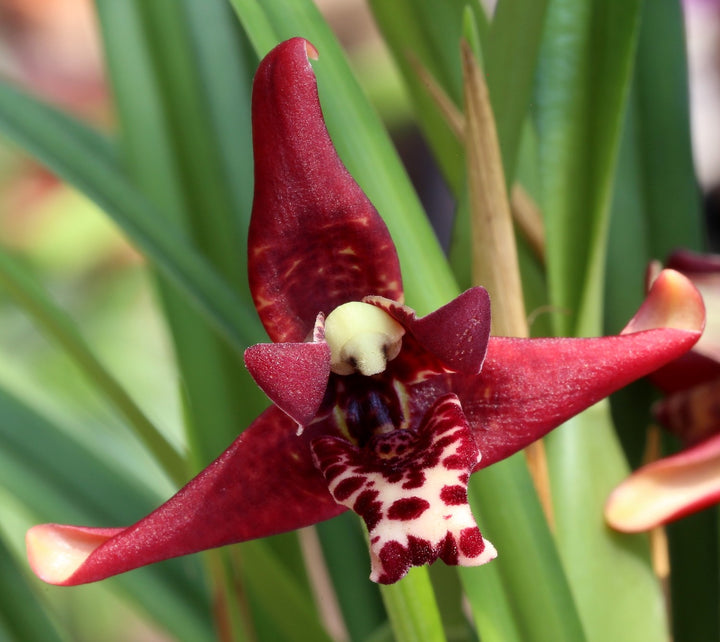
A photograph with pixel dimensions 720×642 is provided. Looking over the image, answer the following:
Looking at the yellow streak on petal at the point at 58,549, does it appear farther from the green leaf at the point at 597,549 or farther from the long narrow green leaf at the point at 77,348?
the green leaf at the point at 597,549

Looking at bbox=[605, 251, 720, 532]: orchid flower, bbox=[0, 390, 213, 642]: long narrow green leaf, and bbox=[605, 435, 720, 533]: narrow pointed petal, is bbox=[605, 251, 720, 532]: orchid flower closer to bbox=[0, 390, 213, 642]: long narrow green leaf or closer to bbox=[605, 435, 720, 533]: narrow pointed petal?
bbox=[605, 435, 720, 533]: narrow pointed petal

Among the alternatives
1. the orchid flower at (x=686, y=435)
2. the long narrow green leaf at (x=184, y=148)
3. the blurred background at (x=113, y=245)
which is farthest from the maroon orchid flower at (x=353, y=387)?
the blurred background at (x=113, y=245)

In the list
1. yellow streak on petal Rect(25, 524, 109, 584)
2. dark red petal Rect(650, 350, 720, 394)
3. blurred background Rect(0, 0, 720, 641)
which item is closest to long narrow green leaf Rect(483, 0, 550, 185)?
dark red petal Rect(650, 350, 720, 394)

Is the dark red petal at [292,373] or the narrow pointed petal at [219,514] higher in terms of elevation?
the dark red petal at [292,373]

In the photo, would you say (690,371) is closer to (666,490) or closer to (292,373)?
(666,490)

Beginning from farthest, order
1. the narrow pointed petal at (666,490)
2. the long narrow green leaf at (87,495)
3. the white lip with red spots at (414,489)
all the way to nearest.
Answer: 1. the long narrow green leaf at (87,495)
2. the narrow pointed petal at (666,490)
3. the white lip with red spots at (414,489)

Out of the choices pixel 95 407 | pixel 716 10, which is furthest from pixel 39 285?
pixel 716 10
